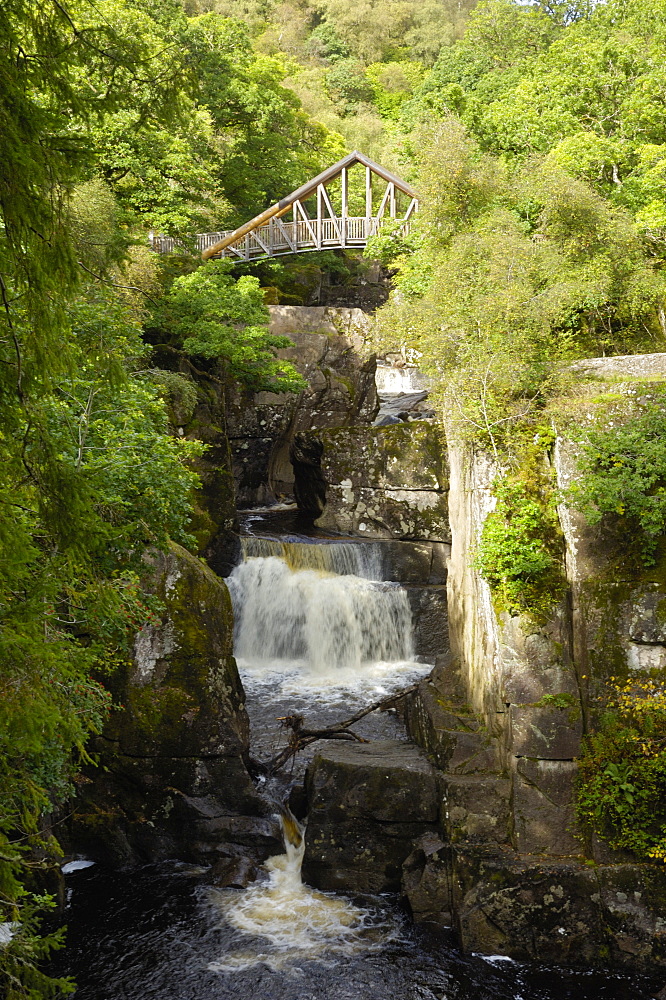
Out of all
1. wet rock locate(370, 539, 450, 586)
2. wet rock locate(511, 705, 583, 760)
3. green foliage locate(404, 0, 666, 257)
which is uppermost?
green foliage locate(404, 0, 666, 257)

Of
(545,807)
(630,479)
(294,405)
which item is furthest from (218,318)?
(545,807)

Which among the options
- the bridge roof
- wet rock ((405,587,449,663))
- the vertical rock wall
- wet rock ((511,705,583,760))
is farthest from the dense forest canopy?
wet rock ((405,587,449,663))

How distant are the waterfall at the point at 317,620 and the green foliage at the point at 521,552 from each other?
5946mm

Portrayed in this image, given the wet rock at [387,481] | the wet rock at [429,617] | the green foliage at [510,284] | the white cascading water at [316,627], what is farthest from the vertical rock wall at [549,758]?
the wet rock at [387,481]

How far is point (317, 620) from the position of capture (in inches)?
658

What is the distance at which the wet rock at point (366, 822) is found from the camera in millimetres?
10406

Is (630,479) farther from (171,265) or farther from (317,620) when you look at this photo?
(171,265)

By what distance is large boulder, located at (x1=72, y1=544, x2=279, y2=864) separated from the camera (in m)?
10.9

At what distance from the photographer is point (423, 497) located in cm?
1864

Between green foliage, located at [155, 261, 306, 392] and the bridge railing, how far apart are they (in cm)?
993

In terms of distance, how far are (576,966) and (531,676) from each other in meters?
3.28

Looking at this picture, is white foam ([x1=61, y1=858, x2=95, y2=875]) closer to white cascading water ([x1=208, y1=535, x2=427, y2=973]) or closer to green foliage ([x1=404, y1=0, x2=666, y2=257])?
white cascading water ([x1=208, y1=535, x2=427, y2=973])

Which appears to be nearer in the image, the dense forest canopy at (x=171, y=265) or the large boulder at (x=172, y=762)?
the dense forest canopy at (x=171, y=265)

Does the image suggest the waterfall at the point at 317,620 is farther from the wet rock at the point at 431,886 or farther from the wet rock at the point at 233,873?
the wet rock at the point at 431,886
